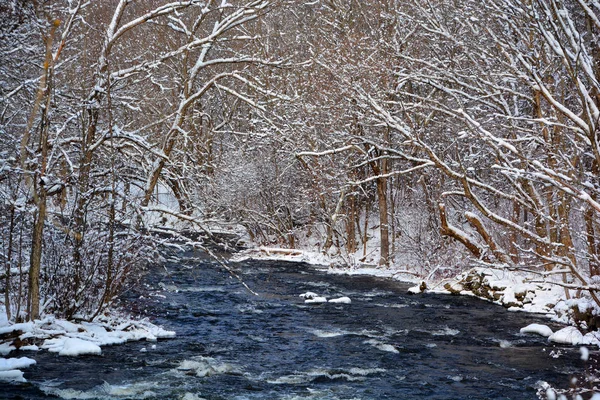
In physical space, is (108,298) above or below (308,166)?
below

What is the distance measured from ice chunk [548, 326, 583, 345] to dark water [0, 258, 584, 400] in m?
0.31

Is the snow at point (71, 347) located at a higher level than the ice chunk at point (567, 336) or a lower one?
higher

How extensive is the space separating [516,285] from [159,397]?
10164mm

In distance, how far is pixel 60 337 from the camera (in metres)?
9.55

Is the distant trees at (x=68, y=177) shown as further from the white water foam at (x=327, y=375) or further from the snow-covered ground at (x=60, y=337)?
the white water foam at (x=327, y=375)

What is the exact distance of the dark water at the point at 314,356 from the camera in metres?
7.95

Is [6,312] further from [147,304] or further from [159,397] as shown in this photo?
[147,304]

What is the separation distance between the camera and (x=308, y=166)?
24.0m

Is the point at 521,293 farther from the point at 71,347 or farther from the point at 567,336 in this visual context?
the point at 71,347

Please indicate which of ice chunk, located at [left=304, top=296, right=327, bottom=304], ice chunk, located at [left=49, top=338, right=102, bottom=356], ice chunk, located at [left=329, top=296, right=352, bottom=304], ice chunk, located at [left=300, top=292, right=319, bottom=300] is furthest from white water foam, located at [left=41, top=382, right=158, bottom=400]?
ice chunk, located at [left=300, top=292, right=319, bottom=300]

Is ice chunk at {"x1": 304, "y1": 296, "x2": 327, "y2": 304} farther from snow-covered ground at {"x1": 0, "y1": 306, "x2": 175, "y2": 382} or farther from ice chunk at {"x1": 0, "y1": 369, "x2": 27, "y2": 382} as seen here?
ice chunk at {"x1": 0, "y1": 369, "x2": 27, "y2": 382}

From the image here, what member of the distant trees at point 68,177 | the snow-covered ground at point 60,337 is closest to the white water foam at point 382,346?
the snow-covered ground at point 60,337

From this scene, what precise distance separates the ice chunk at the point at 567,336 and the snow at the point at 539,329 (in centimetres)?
30

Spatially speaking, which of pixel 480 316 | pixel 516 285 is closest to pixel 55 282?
pixel 480 316
